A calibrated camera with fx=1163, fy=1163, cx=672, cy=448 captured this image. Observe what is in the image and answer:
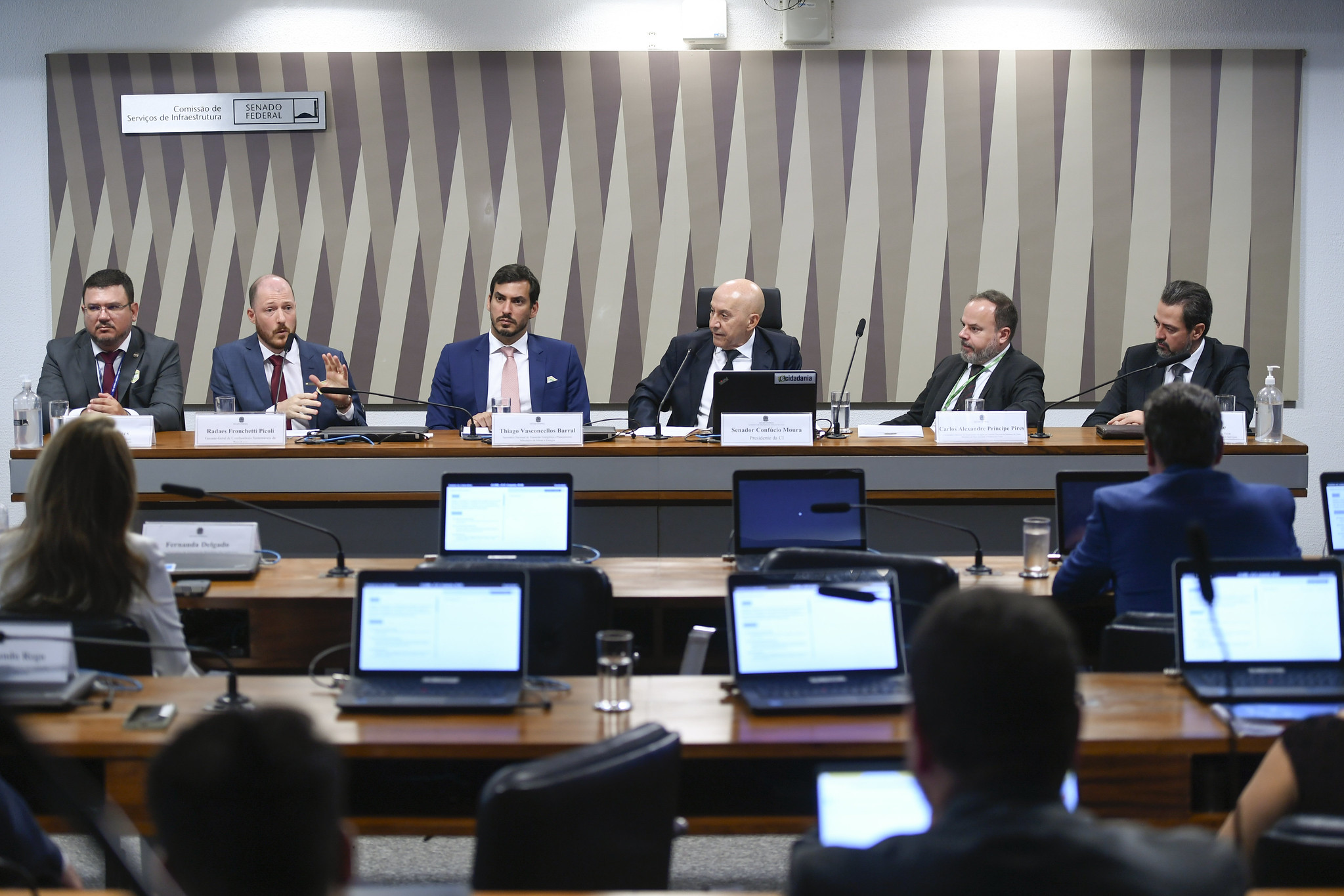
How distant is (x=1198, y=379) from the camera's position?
4.64 meters

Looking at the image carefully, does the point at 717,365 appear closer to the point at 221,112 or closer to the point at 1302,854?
the point at 221,112

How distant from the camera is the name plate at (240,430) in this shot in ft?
13.4

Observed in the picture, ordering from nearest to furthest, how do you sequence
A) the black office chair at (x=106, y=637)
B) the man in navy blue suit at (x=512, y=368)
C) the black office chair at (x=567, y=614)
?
the black office chair at (x=106, y=637)
the black office chair at (x=567, y=614)
the man in navy blue suit at (x=512, y=368)

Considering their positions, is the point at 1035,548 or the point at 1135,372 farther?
the point at 1135,372

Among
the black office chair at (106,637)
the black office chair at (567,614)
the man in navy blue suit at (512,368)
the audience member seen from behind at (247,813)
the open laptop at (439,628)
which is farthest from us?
the man in navy blue suit at (512,368)

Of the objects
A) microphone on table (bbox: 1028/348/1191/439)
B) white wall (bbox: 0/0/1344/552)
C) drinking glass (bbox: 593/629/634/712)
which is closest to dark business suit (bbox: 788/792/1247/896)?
drinking glass (bbox: 593/629/634/712)

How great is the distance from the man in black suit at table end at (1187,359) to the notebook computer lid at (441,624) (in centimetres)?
306

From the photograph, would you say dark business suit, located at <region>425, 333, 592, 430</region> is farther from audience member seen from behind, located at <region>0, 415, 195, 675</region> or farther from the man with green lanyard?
audience member seen from behind, located at <region>0, 415, 195, 675</region>

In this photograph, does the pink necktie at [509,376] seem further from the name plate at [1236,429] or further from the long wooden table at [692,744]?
the long wooden table at [692,744]

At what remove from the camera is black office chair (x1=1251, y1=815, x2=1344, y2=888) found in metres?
1.32

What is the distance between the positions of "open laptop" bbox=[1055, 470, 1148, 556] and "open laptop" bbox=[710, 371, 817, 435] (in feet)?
3.71

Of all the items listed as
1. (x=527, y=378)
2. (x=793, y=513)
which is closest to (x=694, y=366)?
(x=527, y=378)

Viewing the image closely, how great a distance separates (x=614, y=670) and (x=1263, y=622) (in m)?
1.17

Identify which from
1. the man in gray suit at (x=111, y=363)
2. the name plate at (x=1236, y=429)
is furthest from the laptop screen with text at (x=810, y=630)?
the man in gray suit at (x=111, y=363)
